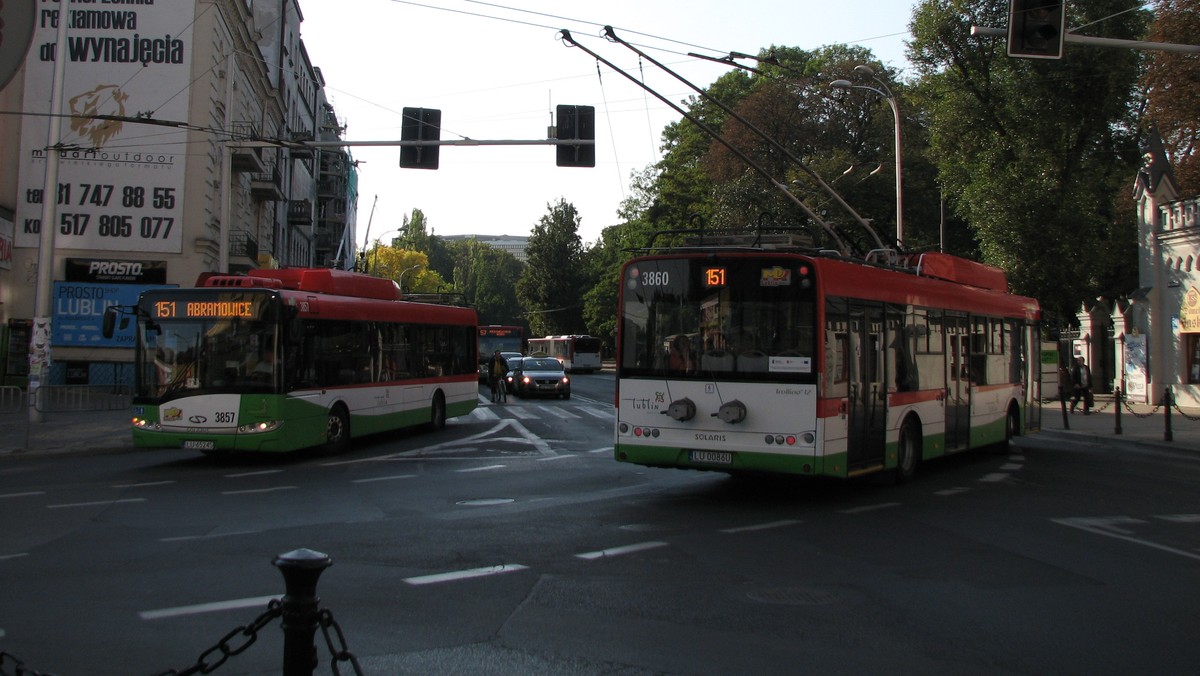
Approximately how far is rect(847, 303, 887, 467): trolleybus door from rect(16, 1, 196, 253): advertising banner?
25658 millimetres

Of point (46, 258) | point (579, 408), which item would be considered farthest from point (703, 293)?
point (579, 408)

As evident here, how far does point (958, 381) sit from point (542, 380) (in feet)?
74.5

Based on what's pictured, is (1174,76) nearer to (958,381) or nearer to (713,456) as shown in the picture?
(958,381)

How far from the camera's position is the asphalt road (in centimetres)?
575

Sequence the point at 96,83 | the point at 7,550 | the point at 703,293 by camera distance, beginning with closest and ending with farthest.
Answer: the point at 7,550
the point at 703,293
the point at 96,83

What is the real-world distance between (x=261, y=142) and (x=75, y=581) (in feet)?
52.1

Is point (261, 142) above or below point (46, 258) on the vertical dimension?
above

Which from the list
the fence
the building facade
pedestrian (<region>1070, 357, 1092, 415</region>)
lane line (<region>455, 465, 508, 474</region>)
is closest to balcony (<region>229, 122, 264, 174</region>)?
the building facade

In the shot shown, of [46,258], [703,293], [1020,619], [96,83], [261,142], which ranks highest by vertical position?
[96,83]

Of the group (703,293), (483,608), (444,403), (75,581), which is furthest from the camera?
(444,403)

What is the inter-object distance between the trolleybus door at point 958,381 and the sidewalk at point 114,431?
21.1 ft

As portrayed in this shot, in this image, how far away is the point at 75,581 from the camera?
23.9 feet

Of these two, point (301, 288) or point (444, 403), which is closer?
point (301, 288)

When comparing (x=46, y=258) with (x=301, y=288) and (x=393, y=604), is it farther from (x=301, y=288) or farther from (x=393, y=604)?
(x=393, y=604)
